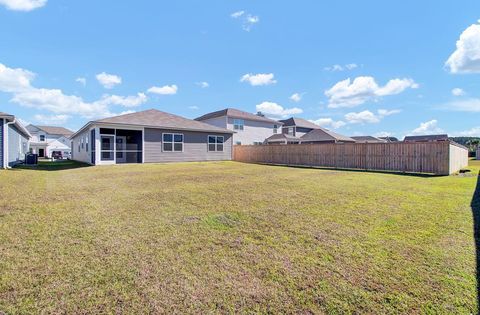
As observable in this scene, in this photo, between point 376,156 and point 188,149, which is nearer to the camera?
point 376,156

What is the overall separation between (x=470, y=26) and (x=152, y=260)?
18712 mm

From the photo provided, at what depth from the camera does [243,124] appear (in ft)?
105

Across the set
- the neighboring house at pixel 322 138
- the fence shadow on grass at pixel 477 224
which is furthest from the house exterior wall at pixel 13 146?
the neighboring house at pixel 322 138

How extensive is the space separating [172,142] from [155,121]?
2.07 meters

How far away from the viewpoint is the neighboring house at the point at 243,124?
3052cm

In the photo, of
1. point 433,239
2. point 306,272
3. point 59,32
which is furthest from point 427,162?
point 59,32

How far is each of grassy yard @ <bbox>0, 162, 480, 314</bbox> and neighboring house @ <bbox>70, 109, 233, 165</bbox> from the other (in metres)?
12.2

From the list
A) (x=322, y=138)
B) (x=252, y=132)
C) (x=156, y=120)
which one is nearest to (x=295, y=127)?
(x=322, y=138)

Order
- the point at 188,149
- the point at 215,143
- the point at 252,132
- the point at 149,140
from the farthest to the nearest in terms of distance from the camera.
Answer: the point at 252,132 → the point at 215,143 → the point at 188,149 → the point at 149,140

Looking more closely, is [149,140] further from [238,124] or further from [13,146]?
[238,124]

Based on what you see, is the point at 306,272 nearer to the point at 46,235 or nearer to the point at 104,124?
the point at 46,235

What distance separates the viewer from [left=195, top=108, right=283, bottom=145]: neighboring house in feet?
100

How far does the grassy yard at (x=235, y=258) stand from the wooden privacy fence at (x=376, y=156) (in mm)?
8875

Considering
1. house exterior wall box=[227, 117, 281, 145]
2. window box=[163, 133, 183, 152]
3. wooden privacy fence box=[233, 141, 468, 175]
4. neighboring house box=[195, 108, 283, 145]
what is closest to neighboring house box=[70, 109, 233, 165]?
window box=[163, 133, 183, 152]
